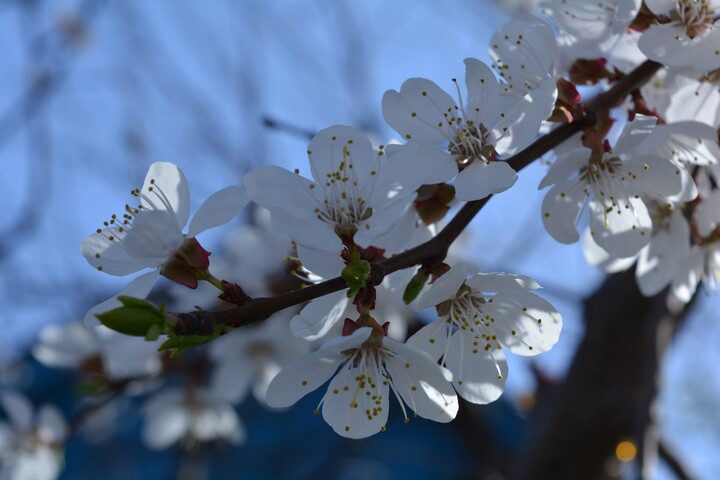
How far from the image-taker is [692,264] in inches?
Answer: 56.5

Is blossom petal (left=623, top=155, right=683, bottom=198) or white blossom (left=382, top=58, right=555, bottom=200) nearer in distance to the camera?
white blossom (left=382, top=58, right=555, bottom=200)

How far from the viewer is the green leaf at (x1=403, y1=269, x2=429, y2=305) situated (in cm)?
108

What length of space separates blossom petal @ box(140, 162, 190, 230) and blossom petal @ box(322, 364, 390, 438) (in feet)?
1.08

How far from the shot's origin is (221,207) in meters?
1.08

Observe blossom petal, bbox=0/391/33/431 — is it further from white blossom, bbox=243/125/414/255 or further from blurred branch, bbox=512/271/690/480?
white blossom, bbox=243/125/414/255

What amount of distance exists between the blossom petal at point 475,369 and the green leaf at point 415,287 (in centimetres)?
13

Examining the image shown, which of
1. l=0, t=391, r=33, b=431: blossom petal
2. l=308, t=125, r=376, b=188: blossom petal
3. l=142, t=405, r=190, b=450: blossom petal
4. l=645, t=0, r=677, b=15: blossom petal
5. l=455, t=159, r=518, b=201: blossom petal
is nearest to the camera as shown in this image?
l=455, t=159, r=518, b=201: blossom petal

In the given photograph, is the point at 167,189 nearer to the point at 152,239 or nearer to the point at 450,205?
the point at 152,239

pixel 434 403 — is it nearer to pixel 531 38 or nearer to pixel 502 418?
pixel 531 38

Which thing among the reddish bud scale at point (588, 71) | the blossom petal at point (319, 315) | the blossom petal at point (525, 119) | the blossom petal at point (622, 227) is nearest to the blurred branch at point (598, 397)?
the blossom petal at point (622, 227)

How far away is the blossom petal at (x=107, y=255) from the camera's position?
44.7 inches

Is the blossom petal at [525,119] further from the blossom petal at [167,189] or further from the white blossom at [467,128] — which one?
the blossom petal at [167,189]

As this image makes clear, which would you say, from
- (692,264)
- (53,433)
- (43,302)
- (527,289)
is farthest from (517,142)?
(43,302)

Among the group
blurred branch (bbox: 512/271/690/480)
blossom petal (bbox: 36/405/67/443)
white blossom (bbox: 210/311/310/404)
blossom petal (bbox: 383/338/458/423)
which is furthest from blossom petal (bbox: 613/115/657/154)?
blossom petal (bbox: 36/405/67/443)
